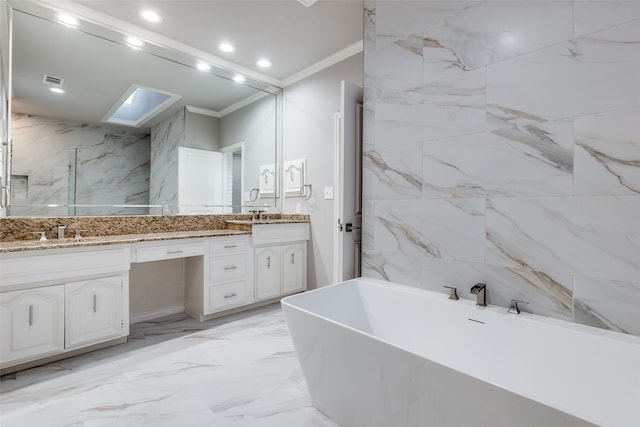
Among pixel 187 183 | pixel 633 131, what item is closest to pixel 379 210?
pixel 633 131

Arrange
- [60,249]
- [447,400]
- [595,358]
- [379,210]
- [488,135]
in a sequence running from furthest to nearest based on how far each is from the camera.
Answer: [379,210] → [60,249] → [488,135] → [595,358] → [447,400]

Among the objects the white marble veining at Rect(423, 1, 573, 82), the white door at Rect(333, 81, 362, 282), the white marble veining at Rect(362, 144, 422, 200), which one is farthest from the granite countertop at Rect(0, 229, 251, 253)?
the white marble veining at Rect(423, 1, 573, 82)

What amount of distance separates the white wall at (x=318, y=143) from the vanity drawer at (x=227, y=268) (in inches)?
33.4

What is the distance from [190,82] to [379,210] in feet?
7.76

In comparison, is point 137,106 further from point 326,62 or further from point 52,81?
point 326,62

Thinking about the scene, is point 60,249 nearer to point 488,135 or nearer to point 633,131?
point 488,135

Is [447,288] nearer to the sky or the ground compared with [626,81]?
nearer to the ground

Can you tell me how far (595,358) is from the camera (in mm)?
1160

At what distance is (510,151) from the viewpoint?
1505mm

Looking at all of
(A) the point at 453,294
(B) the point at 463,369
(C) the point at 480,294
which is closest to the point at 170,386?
(B) the point at 463,369

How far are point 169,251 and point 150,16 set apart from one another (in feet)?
6.21

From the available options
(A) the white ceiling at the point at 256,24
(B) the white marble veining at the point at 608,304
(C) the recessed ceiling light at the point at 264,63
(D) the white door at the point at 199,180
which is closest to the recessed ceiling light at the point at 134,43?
(A) the white ceiling at the point at 256,24

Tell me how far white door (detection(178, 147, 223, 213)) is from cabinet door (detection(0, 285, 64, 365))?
1.25 metres

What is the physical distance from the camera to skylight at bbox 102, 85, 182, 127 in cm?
256
